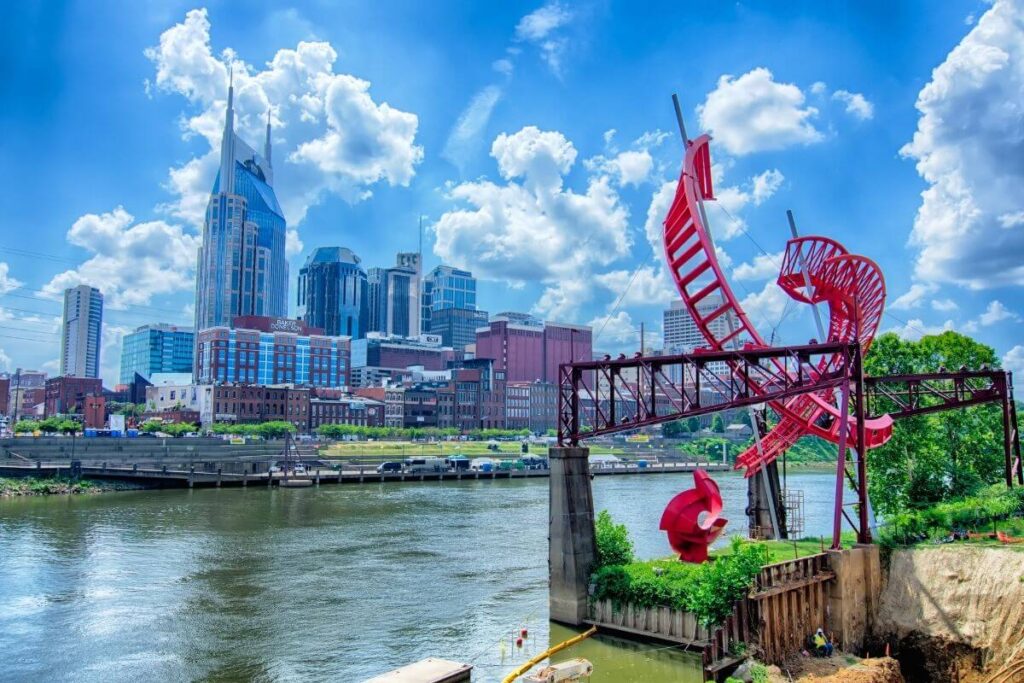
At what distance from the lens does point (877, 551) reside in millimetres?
30703

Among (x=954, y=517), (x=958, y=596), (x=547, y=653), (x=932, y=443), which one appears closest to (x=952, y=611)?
(x=958, y=596)

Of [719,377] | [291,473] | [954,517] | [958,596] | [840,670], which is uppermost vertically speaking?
[719,377]

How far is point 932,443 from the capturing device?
46938 mm

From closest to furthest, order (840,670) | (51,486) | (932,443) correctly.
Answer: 1. (840,670)
2. (932,443)
3. (51,486)

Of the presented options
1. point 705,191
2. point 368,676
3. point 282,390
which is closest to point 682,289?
point 705,191

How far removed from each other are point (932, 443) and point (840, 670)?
2579cm

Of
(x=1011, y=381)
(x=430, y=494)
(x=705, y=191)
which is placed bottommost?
(x=430, y=494)

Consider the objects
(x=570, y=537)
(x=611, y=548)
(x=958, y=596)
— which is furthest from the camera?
(x=611, y=548)

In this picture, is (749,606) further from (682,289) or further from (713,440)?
(713,440)

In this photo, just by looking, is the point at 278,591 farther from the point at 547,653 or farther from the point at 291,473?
the point at 291,473

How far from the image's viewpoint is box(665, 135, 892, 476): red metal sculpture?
37688 millimetres

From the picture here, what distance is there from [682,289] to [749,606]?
16162mm

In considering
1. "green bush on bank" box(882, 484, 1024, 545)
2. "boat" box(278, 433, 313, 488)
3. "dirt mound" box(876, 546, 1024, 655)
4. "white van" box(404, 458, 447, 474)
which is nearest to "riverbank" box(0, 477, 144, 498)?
"boat" box(278, 433, 313, 488)

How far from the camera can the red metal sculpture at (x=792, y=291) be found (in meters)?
37.7
